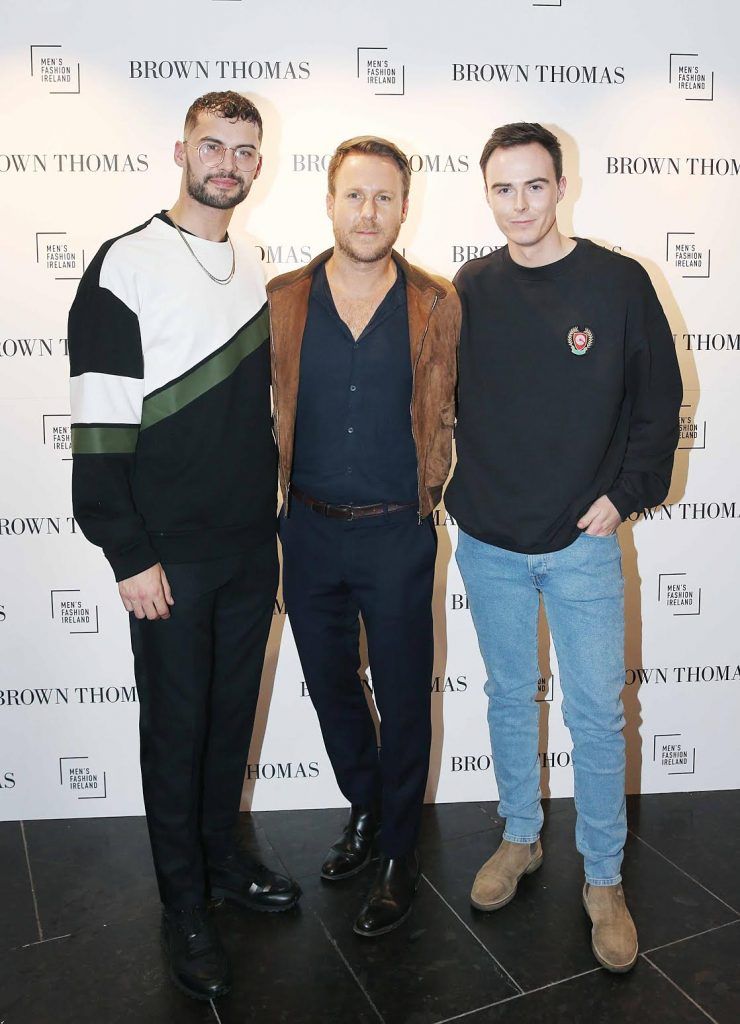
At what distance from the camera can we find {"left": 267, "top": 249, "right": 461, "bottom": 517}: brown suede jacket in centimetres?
224

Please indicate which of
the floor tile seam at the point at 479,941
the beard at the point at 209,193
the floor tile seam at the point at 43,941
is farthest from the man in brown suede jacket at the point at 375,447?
the floor tile seam at the point at 43,941

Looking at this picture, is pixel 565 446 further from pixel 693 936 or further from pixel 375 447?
pixel 693 936

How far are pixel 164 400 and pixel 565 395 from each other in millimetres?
917

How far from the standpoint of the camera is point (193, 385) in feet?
6.72

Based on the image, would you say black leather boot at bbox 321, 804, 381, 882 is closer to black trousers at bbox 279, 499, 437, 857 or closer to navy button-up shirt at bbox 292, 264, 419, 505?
black trousers at bbox 279, 499, 437, 857

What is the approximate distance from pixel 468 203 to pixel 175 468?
1.37 meters

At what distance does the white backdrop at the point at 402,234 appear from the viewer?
2723 millimetres

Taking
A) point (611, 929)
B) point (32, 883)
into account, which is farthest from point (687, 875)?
point (32, 883)

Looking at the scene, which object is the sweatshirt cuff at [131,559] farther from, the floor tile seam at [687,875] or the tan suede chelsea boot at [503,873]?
the floor tile seam at [687,875]

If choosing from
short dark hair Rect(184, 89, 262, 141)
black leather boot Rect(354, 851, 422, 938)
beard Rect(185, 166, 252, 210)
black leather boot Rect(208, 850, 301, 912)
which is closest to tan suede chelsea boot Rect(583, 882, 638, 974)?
black leather boot Rect(354, 851, 422, 938)

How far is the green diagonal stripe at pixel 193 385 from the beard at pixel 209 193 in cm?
29

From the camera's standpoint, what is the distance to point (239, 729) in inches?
93.4

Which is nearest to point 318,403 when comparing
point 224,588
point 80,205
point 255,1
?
point 224,588

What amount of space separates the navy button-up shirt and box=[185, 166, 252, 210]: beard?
0.31 metres
